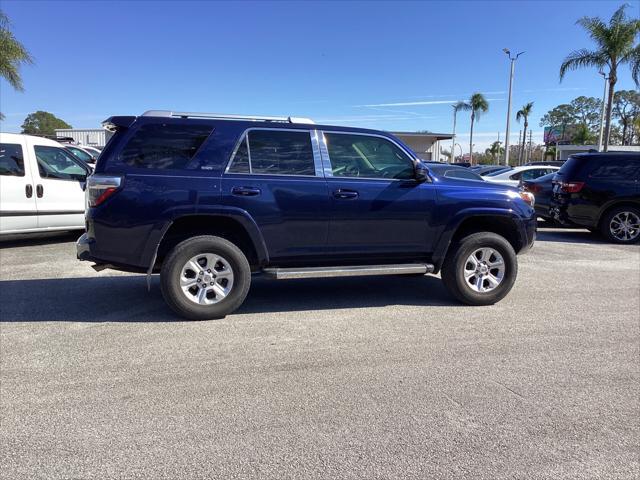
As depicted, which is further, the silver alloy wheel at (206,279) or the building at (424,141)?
the building at (424,141)

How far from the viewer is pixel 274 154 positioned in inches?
202

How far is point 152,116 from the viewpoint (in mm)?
4883

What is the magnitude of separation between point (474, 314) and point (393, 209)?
1432 mm

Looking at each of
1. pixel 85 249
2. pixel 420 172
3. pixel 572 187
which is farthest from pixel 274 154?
pixel 572 187

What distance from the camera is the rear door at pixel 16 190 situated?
8.19 m

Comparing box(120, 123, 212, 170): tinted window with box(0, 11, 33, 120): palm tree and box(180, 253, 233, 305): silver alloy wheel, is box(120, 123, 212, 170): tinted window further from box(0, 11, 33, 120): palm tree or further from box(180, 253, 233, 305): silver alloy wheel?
box(0, 11, 33, 120): palm tree

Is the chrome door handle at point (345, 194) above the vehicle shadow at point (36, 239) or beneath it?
above

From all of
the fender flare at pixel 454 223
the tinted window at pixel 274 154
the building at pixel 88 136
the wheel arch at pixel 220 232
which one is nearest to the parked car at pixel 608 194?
the fender flare at pixel 454 223

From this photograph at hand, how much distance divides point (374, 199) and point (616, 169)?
7750 millimetres

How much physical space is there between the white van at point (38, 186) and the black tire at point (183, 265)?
4.93 meters

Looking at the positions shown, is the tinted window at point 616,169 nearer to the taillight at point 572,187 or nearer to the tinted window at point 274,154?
the taillight at point 572,187

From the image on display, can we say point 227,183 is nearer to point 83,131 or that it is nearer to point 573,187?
point 573,187

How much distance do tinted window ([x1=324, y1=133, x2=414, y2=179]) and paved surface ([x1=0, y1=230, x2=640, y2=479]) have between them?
1493 millimetres

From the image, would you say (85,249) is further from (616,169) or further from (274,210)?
(616,169)
